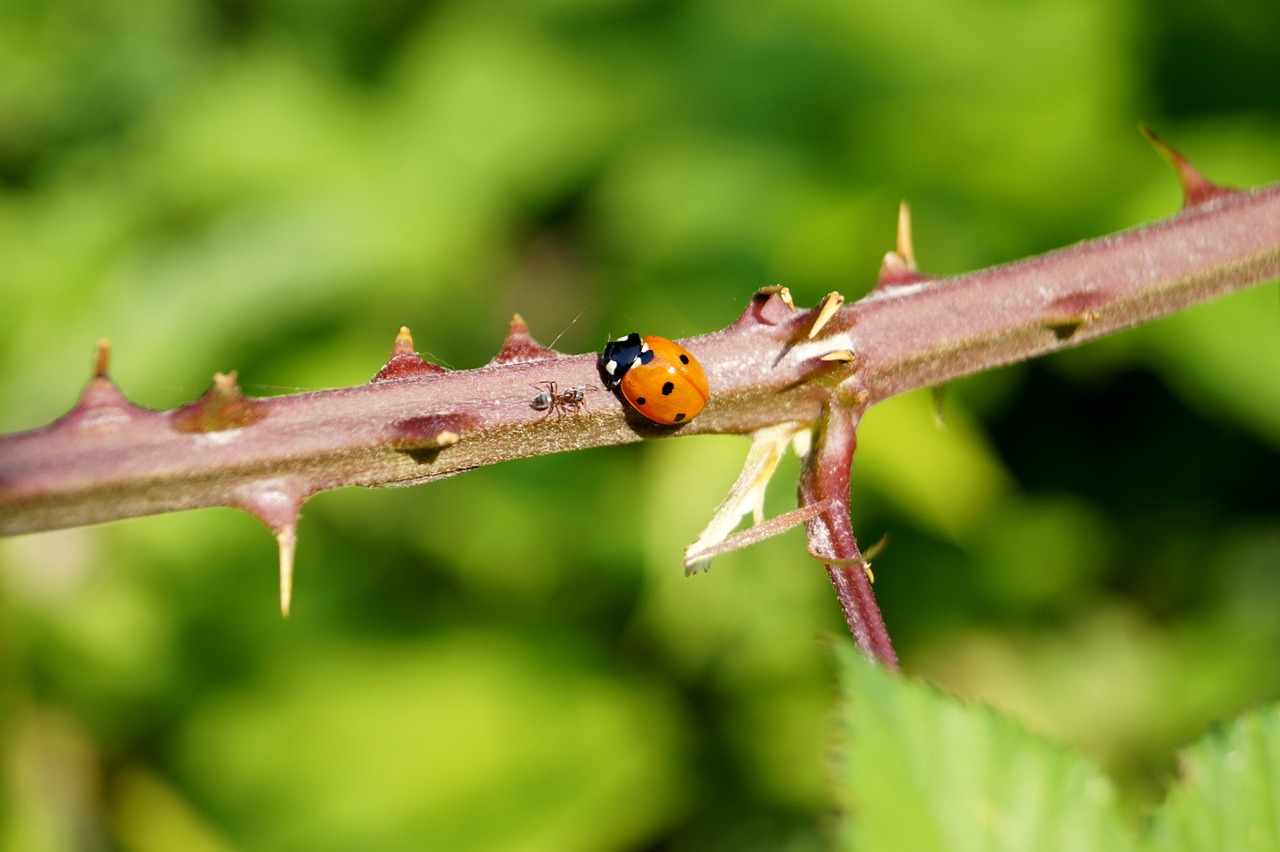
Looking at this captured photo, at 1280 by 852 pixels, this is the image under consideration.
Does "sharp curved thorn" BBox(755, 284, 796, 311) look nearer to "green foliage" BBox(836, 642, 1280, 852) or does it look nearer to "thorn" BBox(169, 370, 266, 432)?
"green foliage" BBox(836, 642, 1280, 852)

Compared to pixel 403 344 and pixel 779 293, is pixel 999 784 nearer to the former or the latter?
pixel 779 293

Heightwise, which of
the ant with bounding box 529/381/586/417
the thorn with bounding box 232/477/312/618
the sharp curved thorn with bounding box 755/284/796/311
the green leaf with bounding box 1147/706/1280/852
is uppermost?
the sharp curved thorn with bounding box 755/284/796/311

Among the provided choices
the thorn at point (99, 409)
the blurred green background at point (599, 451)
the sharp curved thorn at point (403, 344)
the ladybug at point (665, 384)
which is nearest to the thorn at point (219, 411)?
the thorn at point (99, 409)

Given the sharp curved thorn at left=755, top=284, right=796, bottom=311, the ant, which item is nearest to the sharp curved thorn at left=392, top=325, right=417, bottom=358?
the ant

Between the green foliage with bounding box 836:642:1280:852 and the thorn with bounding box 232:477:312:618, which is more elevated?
the thorn with bounding box 232:477:312:618

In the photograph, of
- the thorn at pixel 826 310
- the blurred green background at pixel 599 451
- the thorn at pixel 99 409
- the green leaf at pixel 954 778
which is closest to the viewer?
the green leaf at pixel 954 778

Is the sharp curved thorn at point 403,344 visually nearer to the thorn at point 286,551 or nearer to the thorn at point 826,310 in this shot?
the thorn at point 286,551
